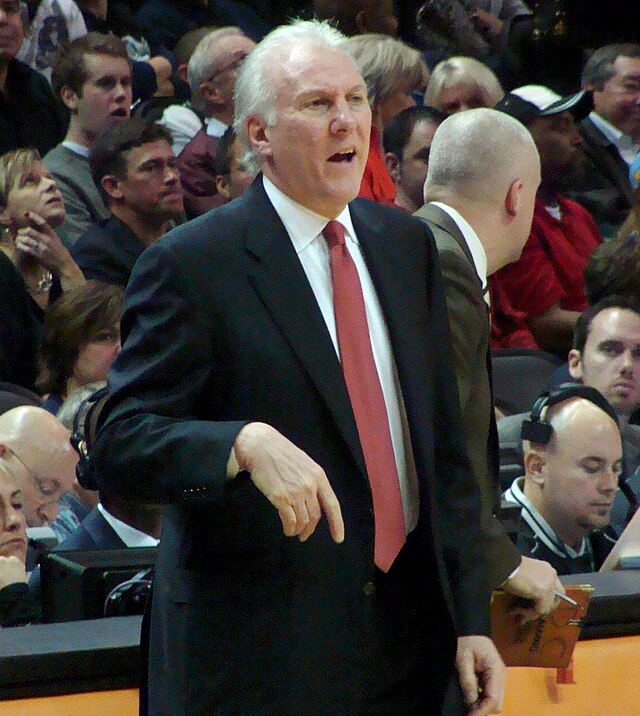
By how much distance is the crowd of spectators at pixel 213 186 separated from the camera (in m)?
3.58

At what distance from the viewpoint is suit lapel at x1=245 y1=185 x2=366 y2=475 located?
1690 mm

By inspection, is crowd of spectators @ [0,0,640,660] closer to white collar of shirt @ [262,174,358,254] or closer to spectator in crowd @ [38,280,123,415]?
spectator in crowd @ [38,280,123,415]

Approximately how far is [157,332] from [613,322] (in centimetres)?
307

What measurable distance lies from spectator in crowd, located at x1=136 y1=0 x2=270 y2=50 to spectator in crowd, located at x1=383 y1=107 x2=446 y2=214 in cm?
201

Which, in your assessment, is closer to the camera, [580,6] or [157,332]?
[157,332]

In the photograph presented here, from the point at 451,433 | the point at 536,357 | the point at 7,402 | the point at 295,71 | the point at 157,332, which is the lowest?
the point at 536,357

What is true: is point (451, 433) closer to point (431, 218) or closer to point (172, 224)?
point (431, 218)

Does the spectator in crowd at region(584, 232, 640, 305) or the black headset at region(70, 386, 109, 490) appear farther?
the spectator in crowd at region(584, 232, 640, 305)

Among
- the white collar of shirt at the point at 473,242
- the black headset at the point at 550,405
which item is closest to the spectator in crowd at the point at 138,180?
the black headset at the point at 550,405

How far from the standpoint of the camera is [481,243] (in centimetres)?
226

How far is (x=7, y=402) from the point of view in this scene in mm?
3777

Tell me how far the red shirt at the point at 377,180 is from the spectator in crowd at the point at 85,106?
1.03m

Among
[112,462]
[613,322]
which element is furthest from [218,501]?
[613,322]

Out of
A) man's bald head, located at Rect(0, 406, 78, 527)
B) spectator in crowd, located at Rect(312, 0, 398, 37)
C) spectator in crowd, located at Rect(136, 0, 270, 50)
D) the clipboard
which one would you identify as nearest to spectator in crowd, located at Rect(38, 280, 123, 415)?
man's bald head, located at Rect(0, 406, 78, 527)
